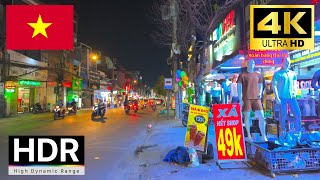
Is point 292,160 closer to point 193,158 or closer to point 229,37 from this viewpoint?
point 193,158

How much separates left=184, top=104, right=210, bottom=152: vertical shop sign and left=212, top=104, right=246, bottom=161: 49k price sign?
491 millimetres

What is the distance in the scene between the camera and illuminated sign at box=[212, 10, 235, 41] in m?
16.9

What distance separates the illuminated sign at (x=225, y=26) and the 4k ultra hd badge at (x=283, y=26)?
25.7ft

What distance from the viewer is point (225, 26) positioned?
1831 cm

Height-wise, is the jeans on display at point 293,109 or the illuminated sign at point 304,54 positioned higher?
the illuminated sign at point 304,54

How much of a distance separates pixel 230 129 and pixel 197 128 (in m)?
0.84

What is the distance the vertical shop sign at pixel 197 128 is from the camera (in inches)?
343

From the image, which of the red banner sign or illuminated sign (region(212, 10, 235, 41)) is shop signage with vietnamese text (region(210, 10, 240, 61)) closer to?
illuminated sign (region(212, 10, 235, 41))

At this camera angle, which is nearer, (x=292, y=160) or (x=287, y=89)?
(x=292, y=160)

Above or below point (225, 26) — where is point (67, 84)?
below

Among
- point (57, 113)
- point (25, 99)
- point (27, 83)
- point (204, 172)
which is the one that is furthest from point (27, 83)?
point (204, 172)

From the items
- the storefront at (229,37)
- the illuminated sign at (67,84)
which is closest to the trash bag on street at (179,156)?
the storefront at (229,37)

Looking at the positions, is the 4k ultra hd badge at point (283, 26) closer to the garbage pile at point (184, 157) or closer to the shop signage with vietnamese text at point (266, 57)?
the garbage pile at point (184, 157)

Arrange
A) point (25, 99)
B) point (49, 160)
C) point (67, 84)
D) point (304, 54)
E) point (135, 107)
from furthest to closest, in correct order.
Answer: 1. point (67, 84)
2. point (135, 107)
3. point (25, 99)
4. point (304, 54)
5. point (49, 160)
